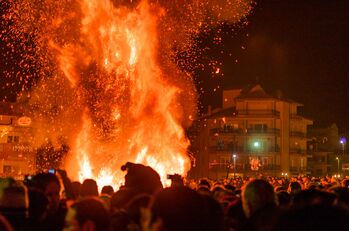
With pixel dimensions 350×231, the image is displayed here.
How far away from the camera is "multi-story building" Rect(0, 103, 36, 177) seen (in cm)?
6550

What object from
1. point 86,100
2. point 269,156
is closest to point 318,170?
point 269,156

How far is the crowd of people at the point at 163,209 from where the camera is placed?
2.86m

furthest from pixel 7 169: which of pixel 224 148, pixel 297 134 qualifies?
pixel 297 134

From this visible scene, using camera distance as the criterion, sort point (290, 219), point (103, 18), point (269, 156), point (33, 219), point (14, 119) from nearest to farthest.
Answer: point (290, 219) < point (33, 219) < point (103, 18) < point (14, 119) < point (269, 156)

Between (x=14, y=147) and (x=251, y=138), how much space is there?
29470mm

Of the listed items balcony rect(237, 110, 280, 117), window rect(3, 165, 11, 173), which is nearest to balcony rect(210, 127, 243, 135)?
balcony rect(237, 110, 280, 117)

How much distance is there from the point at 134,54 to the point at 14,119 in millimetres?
47545

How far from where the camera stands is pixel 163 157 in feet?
85.4

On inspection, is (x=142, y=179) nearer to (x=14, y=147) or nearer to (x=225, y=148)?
(x=14, y=147)

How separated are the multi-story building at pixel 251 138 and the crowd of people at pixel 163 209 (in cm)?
6476

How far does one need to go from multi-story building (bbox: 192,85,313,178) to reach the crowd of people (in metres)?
64.8

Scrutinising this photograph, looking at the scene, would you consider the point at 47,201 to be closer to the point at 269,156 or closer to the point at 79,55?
the point at 79,55

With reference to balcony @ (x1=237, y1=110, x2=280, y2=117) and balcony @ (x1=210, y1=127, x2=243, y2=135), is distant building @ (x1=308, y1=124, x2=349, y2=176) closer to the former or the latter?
balcony @ (x1=237, y1=110, x2=280, y2=117)

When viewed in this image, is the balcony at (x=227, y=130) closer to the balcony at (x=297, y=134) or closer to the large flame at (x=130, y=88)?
the balcony at (x=297, y=134)
